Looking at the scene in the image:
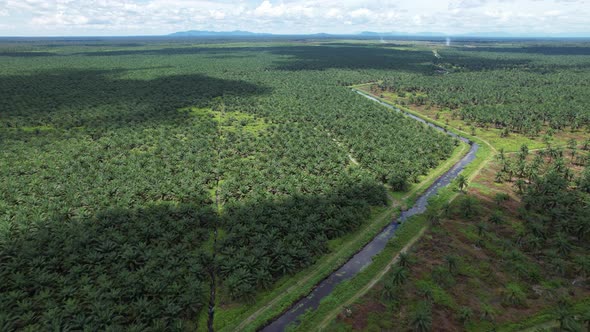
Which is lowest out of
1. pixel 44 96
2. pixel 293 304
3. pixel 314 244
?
pixel 293 304

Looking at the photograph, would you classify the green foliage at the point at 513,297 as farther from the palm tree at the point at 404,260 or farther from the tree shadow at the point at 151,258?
the tree shadow at the point at 151,258

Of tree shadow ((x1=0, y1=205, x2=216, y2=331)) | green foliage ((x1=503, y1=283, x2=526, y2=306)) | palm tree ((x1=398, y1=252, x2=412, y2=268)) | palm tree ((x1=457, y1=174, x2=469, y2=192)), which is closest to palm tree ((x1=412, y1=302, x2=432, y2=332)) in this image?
palm tree ((x1=398, y1=252, x2=412, y2=268))

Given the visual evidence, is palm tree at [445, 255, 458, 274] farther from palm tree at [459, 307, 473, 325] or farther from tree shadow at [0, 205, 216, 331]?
tree shadow at [0, 205, 216, 331]

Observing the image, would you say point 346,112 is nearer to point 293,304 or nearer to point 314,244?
point 314,244

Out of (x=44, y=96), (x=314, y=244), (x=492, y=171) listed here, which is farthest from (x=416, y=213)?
(x=44, y=96)

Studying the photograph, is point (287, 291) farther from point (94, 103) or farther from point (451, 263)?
point (94, 103)

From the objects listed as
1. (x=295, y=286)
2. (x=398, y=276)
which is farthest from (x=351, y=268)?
(x=295, y=286)
